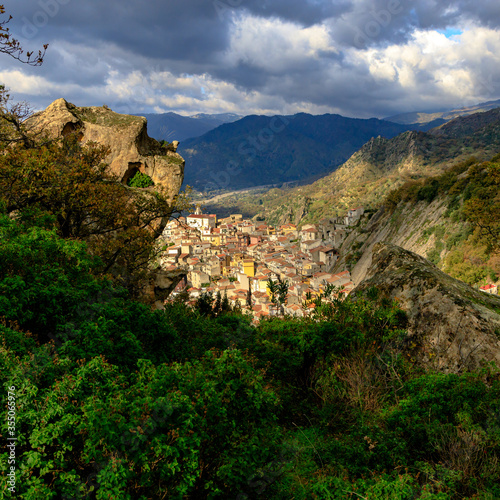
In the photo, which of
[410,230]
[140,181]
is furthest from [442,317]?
[410,230]

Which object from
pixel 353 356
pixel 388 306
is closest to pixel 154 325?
pixel 353 356

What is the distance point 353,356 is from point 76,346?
17.2 feet

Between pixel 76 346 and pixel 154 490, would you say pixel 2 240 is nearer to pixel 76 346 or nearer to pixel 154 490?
pixel 76 346

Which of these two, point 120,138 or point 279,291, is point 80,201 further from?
point 279,291

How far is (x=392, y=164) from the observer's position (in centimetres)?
13188

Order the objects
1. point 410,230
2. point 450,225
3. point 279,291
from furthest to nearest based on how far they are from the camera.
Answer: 1. point 410,230
2. point 450,225
3. point 279,291

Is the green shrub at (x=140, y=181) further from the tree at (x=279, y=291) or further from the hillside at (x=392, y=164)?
the hillside at (x=392, y=164)

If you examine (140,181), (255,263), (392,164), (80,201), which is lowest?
(255,263)

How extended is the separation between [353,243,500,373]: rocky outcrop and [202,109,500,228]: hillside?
73.5m

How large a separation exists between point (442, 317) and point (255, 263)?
5442 cm

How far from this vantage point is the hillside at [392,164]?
325 ft

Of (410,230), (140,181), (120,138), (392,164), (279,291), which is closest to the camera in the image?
(279,291)

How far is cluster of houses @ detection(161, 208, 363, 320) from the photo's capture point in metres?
43.8

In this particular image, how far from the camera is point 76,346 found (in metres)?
4.13
